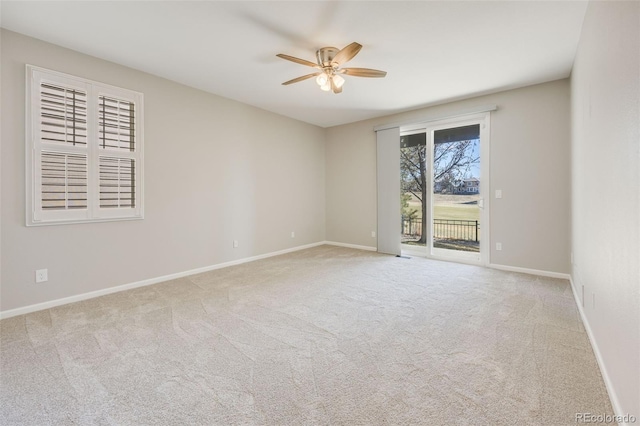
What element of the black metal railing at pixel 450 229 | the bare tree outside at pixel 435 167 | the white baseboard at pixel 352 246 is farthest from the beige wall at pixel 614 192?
the white baseboard at pixel 352 246

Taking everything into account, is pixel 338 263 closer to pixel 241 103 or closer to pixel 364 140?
pixel 364 140

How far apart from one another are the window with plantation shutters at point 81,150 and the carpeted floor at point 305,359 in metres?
1.01

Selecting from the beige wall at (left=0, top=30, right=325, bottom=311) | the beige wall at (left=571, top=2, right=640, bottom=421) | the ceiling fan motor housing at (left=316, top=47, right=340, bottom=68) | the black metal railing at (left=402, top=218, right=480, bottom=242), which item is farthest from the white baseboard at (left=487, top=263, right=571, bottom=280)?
the ceiling fan motor housing at (left=316, top=47, right=340, bottom=68)

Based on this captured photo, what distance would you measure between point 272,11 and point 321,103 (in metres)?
2.31

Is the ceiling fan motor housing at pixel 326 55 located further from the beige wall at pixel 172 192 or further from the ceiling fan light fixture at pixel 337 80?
the beige wall at pixel 172 192

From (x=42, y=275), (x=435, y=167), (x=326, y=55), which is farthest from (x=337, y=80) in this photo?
(x=42, y=275)

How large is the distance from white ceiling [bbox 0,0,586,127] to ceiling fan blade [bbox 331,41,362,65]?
0.19 metres

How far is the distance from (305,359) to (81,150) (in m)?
3.12

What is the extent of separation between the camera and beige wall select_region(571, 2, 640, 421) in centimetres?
120

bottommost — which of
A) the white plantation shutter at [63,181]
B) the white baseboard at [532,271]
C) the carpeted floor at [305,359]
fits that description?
the carpeted floor at [305,359]

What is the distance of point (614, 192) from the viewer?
1504 millimetres

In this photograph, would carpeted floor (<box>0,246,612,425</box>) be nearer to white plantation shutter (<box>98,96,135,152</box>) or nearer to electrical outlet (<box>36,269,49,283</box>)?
electrical outlet (<box>36,269,49,283</box>)

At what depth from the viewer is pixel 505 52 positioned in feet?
9.59

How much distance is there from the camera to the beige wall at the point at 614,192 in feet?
3.92
